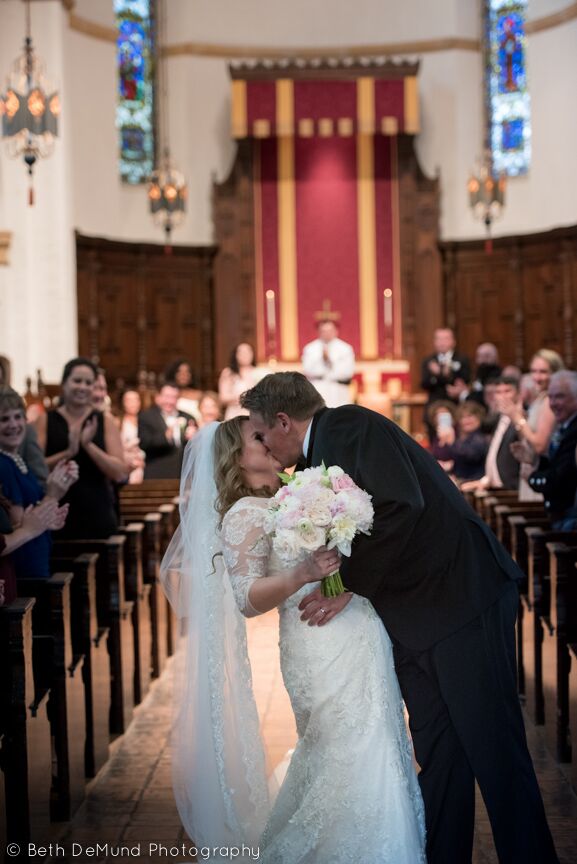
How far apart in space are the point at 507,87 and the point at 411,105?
68.6 inches

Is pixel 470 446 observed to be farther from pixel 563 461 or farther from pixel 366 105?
pixel 366 105

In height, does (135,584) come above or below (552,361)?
below

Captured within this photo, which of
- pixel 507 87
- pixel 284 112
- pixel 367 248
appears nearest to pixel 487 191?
pixel 367 248

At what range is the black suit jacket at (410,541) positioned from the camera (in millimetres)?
3611

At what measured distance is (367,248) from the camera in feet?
58.8

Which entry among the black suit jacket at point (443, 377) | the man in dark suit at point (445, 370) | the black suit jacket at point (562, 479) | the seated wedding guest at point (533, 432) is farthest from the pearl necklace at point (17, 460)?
the black suit jacket at point (443, 377)

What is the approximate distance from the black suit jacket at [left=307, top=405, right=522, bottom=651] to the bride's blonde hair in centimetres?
33

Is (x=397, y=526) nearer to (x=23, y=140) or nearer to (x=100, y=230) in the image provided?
(x=23, y=140)

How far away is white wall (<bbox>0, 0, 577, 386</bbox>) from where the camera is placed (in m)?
17.1

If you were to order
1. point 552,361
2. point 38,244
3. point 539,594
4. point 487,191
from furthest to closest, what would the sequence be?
point 487,191
point 38,244
point 552,361
point 539,594

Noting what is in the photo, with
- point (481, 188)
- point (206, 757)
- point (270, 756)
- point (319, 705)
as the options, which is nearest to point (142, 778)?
point (270, 756)

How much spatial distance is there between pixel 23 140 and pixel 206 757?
344 inches

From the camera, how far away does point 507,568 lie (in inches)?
151

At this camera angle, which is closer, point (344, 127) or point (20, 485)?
point (20, 485)
